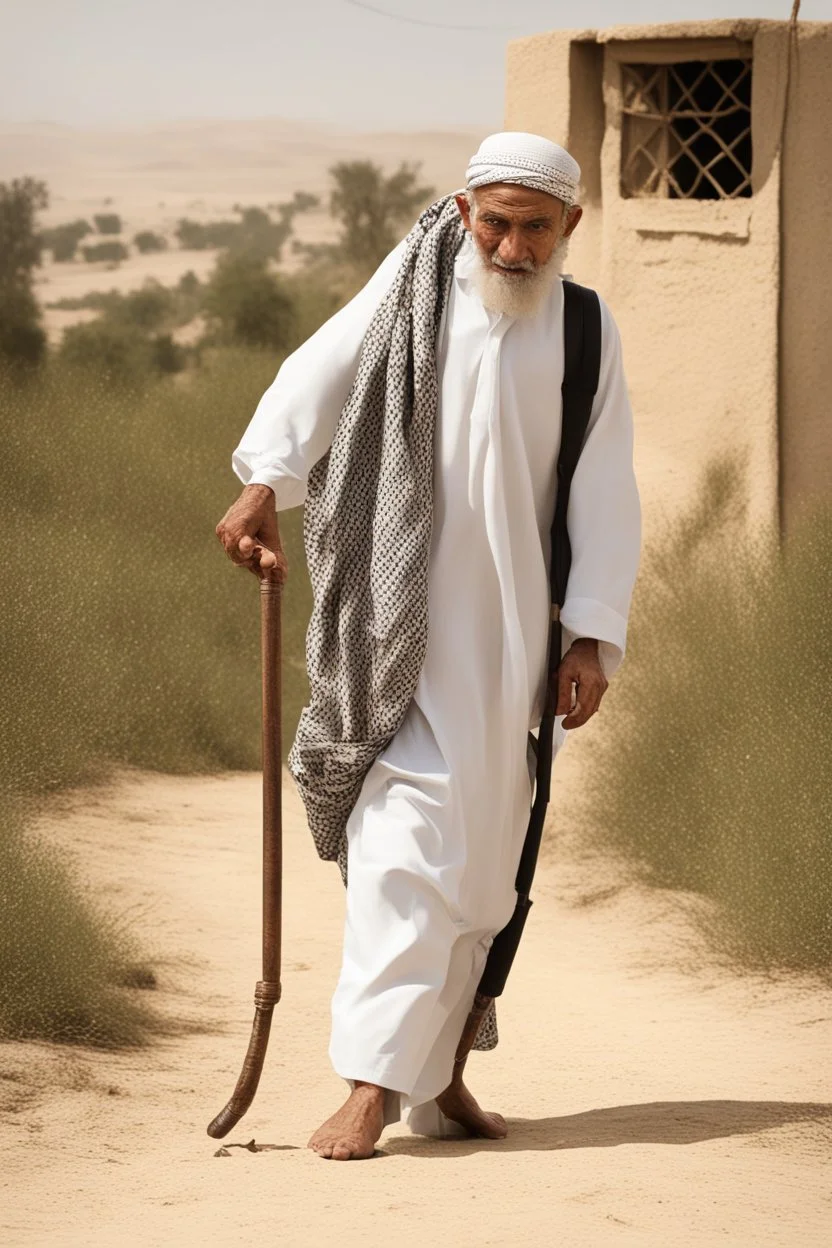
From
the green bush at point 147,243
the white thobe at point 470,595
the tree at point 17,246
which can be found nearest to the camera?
the white thobe at point 470,595

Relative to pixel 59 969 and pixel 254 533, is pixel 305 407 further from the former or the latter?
pixel 59 969

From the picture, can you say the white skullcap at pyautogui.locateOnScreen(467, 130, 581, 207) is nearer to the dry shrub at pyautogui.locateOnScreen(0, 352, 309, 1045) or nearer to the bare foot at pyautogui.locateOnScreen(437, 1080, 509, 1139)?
the bare foot at pyautogui.locateOnScreen(437, 1080, 509, 1139)

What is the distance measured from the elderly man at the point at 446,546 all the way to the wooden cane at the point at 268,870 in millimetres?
68

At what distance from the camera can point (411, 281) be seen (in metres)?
3.76

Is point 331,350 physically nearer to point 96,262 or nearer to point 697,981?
point 697,981

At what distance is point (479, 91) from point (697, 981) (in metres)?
39.3

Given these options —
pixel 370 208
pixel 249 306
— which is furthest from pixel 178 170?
pixel 249 306

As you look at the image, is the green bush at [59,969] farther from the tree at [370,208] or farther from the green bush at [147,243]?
the green bush at [147,243]

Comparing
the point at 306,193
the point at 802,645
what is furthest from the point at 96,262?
the point at 802,645

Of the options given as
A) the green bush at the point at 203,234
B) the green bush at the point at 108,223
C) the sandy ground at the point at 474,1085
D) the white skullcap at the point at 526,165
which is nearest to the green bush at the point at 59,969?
the sandy ground at the point at 474,1085

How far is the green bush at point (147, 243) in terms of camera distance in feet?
130

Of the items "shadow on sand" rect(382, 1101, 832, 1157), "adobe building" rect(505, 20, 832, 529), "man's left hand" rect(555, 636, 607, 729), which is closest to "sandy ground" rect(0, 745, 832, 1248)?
"shadow on sand" rect(382, 1101, 832, 1157)

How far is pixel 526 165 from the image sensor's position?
12.1 ft

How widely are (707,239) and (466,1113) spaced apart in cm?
467
